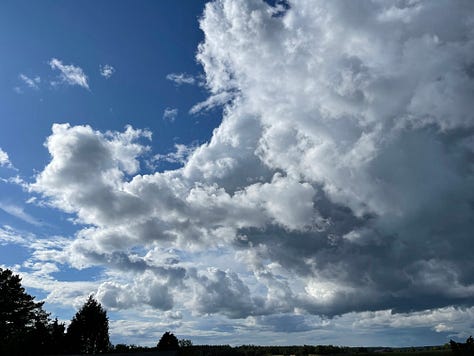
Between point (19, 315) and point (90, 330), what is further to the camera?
point (90, 330)

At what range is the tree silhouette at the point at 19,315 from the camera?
297ft

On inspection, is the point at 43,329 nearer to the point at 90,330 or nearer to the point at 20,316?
the point at 20,316

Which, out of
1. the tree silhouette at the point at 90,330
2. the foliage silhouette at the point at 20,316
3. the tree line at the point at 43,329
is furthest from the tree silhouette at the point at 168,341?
the foliage silhouette at the point at 20,316

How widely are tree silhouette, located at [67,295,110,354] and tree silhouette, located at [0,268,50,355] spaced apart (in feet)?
31.2

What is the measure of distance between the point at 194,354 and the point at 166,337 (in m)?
25.3

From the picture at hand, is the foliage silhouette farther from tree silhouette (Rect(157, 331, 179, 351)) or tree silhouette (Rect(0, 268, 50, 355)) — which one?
tree silhouette (Rect(157, 331, 179, 351))

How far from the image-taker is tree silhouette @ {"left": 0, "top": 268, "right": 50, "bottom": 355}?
90.4m

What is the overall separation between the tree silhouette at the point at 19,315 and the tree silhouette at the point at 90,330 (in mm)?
9511

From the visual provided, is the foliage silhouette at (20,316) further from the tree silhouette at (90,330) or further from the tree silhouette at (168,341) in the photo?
the tree silhouette at (168,341)

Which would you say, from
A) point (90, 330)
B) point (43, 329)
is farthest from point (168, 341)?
point (43, 329)

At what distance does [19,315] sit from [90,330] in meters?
21.2

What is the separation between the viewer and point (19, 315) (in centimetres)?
9556

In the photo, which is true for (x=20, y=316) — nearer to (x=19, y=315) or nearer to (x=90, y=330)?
(x=19, y=315)

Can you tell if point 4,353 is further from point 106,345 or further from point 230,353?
point 230,353
